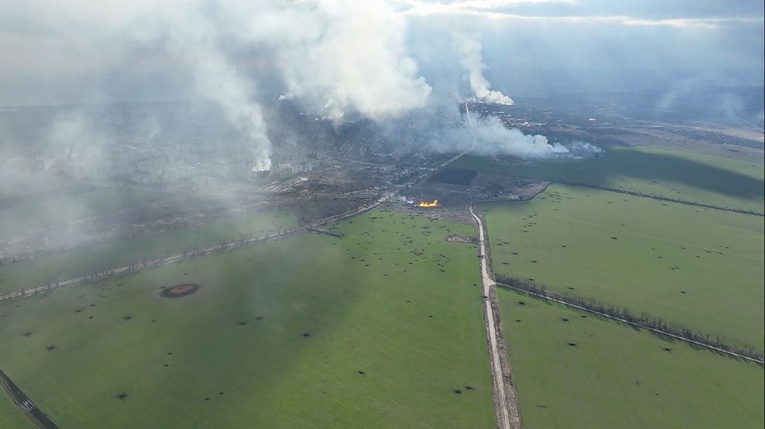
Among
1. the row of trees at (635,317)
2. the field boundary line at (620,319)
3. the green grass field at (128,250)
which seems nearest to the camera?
the field boundary line at (620,319)

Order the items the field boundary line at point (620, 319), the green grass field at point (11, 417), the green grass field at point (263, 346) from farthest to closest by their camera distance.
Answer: the field boundary line at point (620, 319), the green grass field at point (263, 346), the green grass field at point (11, 417)

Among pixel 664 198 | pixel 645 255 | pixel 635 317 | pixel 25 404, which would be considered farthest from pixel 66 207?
pixel 664 198

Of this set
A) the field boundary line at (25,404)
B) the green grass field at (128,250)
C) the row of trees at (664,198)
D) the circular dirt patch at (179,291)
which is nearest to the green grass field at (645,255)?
the row of trees at (664,198)

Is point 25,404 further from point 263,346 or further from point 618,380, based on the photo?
point 618,380

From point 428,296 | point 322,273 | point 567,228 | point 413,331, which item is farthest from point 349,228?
point 567,228

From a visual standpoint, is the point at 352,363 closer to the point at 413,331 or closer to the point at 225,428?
the point at 413,331

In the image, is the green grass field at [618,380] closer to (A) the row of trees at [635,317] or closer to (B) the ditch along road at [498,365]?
(B) the ditch along road at [498,365]

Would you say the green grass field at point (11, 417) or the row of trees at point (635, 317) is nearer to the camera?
the green grass field at point (11, 417)
